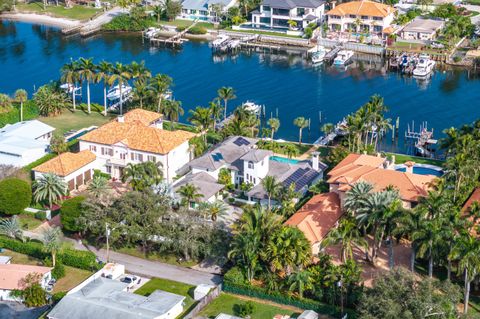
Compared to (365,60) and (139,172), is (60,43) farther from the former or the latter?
(139,172)

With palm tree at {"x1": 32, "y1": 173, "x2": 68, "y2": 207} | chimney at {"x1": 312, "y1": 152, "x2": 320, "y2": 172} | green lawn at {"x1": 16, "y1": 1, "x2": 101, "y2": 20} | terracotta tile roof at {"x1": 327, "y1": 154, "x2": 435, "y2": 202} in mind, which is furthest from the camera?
green lawn at {"x1": 16, "y1": 1, "x2": 101, "y2": 20}

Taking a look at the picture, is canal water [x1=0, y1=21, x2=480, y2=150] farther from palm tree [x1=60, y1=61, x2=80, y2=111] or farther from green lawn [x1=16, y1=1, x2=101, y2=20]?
palm tree [x1=60, y1=61, x2=80, y2=111]

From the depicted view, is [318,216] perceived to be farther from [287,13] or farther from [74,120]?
[287,13]

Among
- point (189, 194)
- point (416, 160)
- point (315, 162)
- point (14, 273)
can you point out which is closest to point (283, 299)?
point (189, 194)

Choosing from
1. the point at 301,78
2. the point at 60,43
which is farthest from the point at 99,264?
the point at 60,43

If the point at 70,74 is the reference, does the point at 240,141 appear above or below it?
below

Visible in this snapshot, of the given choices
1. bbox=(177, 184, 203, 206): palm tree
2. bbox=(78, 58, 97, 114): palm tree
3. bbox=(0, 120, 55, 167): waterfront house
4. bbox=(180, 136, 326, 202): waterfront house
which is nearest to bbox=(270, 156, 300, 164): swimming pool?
bbox=(180, 136, 326, 202): waterfront house
